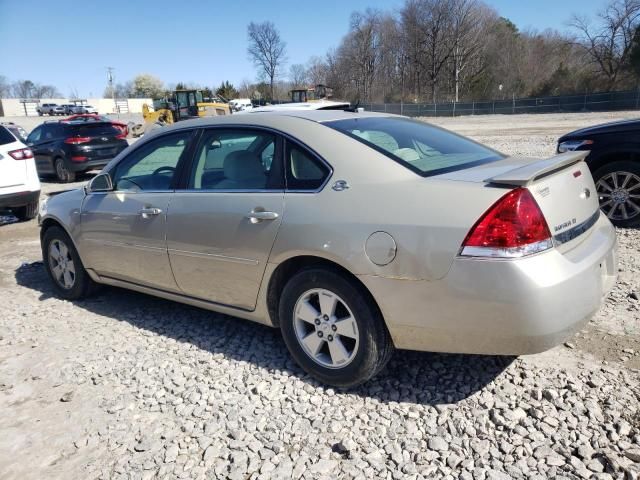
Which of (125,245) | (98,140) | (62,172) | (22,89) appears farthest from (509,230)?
(22,89)

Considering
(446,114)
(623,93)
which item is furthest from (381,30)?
(623,93)

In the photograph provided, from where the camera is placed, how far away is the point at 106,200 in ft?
14.1

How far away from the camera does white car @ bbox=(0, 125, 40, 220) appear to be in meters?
8.02

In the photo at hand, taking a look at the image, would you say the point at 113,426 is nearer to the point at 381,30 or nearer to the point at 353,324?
the point at 353,324

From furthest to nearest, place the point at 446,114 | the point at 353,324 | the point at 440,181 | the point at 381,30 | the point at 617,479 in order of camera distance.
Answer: the point at 381,30 < the point at 446,114 < the point at 353,324 < the point at 440,181 < the point at 617,479

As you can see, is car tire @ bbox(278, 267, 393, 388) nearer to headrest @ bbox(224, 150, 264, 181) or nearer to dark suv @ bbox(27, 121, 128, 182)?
headrest @ bbox(224, 150, 264, 181)

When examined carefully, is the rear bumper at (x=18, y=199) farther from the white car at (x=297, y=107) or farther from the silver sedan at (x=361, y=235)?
the silver sedan at (x=361, y=235)

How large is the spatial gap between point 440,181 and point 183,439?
197cm

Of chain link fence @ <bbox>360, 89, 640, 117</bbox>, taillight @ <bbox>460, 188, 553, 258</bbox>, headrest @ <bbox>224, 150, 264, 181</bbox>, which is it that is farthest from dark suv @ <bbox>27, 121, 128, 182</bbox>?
chain link fence @ <bbox>360, 89, 640, 117</bbox>

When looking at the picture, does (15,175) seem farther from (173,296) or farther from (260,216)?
(260,216)

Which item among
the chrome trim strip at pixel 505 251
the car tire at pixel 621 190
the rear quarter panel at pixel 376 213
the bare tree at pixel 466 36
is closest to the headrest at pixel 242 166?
the rear quarter panel at pixel 376 213

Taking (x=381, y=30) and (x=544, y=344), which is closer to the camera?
(x=544, y=344)

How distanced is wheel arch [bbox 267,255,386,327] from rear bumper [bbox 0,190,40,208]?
6640 mm

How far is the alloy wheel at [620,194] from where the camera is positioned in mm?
5945
